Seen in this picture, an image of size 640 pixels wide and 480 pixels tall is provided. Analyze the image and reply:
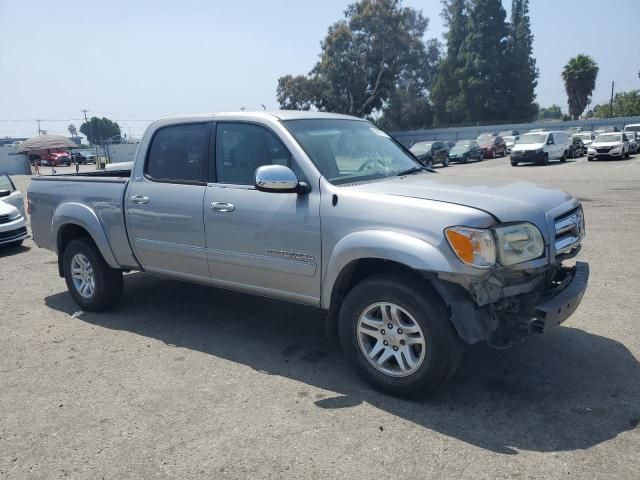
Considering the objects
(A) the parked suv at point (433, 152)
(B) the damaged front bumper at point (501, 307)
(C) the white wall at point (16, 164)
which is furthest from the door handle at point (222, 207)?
(C) the white wall at point (16, 164)

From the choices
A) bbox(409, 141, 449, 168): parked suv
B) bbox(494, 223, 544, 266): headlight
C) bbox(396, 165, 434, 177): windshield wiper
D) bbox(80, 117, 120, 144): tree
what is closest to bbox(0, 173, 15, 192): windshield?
bbox(396, 165, 434, 177): windshield wiper

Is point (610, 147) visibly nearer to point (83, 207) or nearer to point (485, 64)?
point (83, 207)

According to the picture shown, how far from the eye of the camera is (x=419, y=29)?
60625mm

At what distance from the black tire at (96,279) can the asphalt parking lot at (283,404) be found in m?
0.17

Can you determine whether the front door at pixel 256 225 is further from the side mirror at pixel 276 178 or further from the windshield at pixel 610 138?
the windshield at pixel 610 138

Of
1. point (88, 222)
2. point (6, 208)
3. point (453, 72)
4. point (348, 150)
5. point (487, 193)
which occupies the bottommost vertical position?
point (6, 208)

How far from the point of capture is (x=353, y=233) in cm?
379

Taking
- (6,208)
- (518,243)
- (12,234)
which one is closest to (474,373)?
(518,243)

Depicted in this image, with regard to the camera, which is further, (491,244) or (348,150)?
(348,150)

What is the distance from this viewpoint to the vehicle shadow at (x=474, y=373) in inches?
131

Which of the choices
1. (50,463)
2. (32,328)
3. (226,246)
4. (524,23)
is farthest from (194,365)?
(524,23)

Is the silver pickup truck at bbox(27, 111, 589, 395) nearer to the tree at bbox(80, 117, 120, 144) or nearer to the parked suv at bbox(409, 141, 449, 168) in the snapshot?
the parked suv at bbox(409, 141, 449, 168)

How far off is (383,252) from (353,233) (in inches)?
11.4

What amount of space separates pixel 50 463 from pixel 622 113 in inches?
3088
